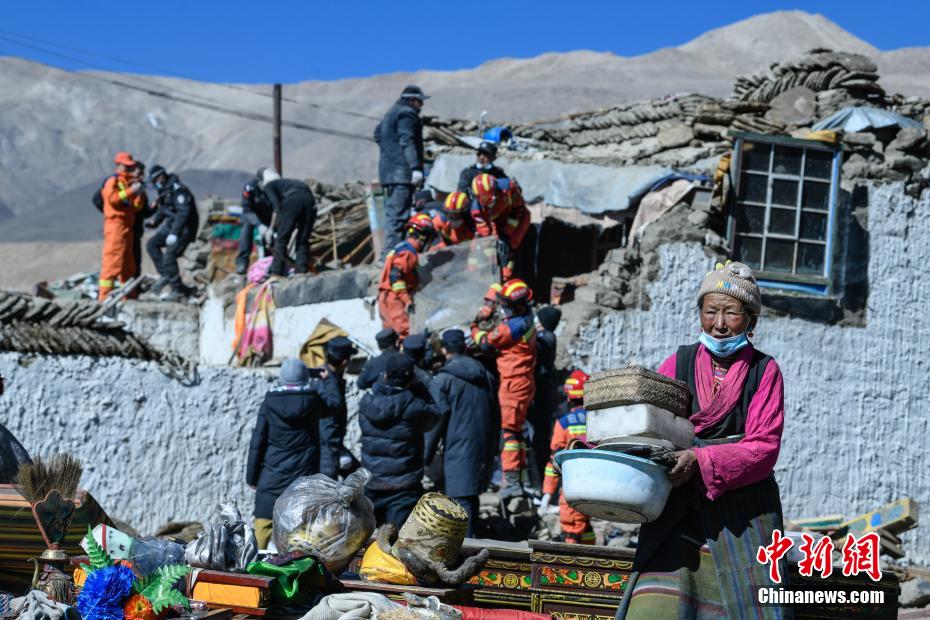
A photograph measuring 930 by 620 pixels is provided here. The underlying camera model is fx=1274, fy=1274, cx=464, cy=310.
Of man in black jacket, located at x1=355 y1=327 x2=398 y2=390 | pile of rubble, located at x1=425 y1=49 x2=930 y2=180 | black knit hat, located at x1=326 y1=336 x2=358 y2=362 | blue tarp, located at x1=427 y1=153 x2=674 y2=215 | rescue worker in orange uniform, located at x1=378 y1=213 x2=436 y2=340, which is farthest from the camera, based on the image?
pile of rubble, located at x1=425 y1=49 x2=930 y2=180

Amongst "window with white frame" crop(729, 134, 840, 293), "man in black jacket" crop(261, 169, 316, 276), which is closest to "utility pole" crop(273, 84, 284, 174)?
"man in black jacket" crop(261, 169, 316, 276)

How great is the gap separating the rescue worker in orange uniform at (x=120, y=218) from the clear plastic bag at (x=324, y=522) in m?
9.17

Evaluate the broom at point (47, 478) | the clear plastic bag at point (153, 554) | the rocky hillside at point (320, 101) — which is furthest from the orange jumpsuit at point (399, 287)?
the rocky hillside at point (320, 101)

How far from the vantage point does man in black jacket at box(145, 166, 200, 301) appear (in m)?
15.3

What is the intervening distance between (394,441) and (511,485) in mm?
2008

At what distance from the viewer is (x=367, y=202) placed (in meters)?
17.8

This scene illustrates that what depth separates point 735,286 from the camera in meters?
4.88

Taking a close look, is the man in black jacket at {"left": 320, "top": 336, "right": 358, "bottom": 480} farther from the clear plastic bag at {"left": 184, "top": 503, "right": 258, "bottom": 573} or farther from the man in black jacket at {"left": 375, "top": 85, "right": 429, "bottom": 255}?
the man in black jacket at {"left": 375, "top": 85, "right": 429, "bottom": 255}

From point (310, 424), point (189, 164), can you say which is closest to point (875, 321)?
point (310, 424)

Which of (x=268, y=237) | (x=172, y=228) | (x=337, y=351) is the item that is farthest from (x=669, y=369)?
(x=172, y=228)

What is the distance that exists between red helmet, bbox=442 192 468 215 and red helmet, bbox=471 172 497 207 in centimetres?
13

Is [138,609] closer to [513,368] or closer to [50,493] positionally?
[50,493]

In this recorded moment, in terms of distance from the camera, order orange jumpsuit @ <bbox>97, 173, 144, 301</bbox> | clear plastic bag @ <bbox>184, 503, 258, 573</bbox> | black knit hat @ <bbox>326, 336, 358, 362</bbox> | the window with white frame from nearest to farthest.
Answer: clear plastic bag @ <bbox>184, 503, 258, 573</bbox>, black knit hat @ <bbox>326, 336, 358, 362</bbox>, the window with white frame, orange jumpsuit @ <bbox>97, 173, 144, 301</bbox>

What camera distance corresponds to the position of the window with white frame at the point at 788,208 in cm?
1217
